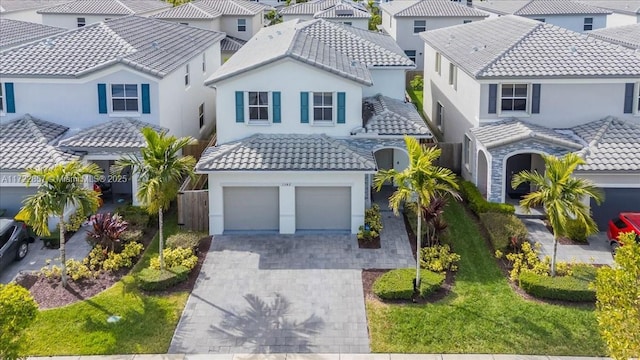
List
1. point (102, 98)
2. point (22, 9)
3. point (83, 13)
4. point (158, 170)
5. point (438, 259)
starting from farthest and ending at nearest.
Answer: point (22, 9)
point (83, 13)
point (102, 98)
point (438, 259)
point (158, 170)

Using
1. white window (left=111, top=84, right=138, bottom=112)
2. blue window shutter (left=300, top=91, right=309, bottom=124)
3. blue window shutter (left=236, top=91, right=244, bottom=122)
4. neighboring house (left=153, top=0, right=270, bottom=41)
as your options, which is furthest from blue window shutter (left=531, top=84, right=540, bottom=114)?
neighboring house (left=153, top=0, right=270, bottom=41)

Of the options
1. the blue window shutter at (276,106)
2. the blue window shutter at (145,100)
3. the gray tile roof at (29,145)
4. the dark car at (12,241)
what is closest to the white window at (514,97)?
the blue window shutter at (276,106)

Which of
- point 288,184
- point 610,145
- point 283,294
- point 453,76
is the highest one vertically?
point 453,76

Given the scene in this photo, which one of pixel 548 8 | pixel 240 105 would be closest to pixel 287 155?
pixel 240 105

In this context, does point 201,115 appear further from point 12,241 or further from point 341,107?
point 12,241

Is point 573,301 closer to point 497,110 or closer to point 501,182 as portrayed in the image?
point 501,182

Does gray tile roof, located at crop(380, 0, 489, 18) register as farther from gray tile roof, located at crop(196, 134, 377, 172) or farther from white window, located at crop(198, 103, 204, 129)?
gray tile roof, located at crop(196, 134, 377, 172)

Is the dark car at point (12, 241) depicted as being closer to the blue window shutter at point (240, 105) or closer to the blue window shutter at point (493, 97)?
the blue window shutter at point (240, 105)
